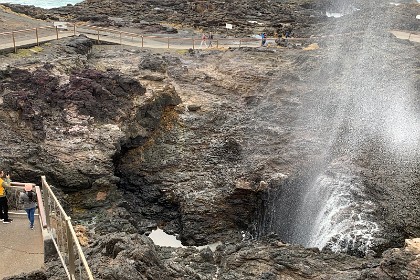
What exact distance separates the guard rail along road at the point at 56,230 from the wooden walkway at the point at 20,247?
0.63 feet

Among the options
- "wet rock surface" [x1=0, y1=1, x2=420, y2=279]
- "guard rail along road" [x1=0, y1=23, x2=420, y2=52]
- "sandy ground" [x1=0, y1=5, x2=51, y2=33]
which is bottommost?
"wet rock surface" [x1=0, y1=1, x2=420, y2=279]

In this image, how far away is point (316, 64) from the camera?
24.3 metres

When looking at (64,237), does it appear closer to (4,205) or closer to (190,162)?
(4,205)

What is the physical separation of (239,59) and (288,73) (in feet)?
12.7

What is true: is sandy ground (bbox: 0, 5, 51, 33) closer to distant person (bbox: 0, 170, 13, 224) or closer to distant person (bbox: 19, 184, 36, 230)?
distant person (bbox: 0, 170, 13, 224)

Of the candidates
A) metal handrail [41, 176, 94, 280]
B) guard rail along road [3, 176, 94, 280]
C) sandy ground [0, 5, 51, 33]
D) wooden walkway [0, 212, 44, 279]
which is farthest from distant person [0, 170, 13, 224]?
sandy ground [0, 5, 51, 33]

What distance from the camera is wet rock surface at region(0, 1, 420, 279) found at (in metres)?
10.6

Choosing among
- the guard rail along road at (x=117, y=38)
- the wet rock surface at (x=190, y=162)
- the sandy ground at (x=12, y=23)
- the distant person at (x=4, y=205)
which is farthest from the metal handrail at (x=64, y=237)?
the sandy ground at (x=12, y=23)

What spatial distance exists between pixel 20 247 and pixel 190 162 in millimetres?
8491

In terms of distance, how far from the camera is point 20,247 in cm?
931

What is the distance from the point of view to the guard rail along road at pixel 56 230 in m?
7.28

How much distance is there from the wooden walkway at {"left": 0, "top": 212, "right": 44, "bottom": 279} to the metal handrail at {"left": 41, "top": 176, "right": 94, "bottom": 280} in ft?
1.91

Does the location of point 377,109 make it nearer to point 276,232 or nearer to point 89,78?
point 276,232

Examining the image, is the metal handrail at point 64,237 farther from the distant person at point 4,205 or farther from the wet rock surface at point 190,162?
the distant person at point 4,205
